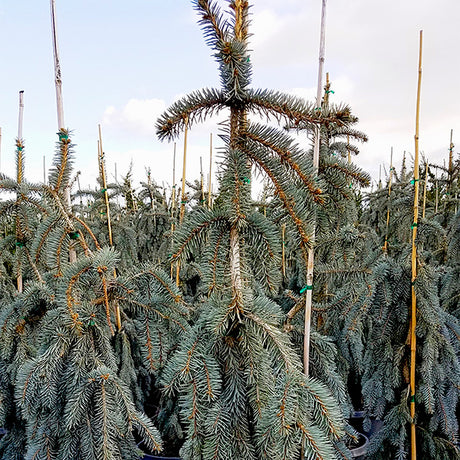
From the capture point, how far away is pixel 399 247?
4.00 metres

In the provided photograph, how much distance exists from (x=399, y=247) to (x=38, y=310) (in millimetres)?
3210

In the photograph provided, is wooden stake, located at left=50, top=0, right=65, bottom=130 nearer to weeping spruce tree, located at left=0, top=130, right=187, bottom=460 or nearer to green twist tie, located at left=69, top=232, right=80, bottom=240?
weeping spruce tree, located at left=0, top=130, right=187, bottom=460

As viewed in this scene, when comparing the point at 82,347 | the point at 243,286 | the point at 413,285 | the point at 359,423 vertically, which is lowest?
the point at 359,423

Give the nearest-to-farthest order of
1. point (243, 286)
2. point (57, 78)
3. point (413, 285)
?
point (243, 286)
point (57, 78)
point (413, 285)

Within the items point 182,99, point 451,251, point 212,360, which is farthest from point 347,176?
point 451,251

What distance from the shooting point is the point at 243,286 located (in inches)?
58.0

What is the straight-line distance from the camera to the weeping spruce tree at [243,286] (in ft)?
4.10

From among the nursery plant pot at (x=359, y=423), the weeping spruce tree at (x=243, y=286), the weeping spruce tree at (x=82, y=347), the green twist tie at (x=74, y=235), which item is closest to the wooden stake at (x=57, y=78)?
the weeping spruce tree at (x=82, y=347)

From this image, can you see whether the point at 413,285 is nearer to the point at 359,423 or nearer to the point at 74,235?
the point at 74,235

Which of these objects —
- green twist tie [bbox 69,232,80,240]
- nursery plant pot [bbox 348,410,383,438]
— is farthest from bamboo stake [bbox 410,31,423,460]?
green twist tie [bbox 69,232,80,240]

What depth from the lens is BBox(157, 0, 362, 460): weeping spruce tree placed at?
125cm

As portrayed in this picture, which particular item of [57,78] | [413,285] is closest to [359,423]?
[413,285]

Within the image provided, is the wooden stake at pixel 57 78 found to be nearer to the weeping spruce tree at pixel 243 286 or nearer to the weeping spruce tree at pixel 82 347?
the weeping spruce tree at pixel 82 347

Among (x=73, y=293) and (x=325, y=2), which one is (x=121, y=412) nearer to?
(x=73, y=293)
